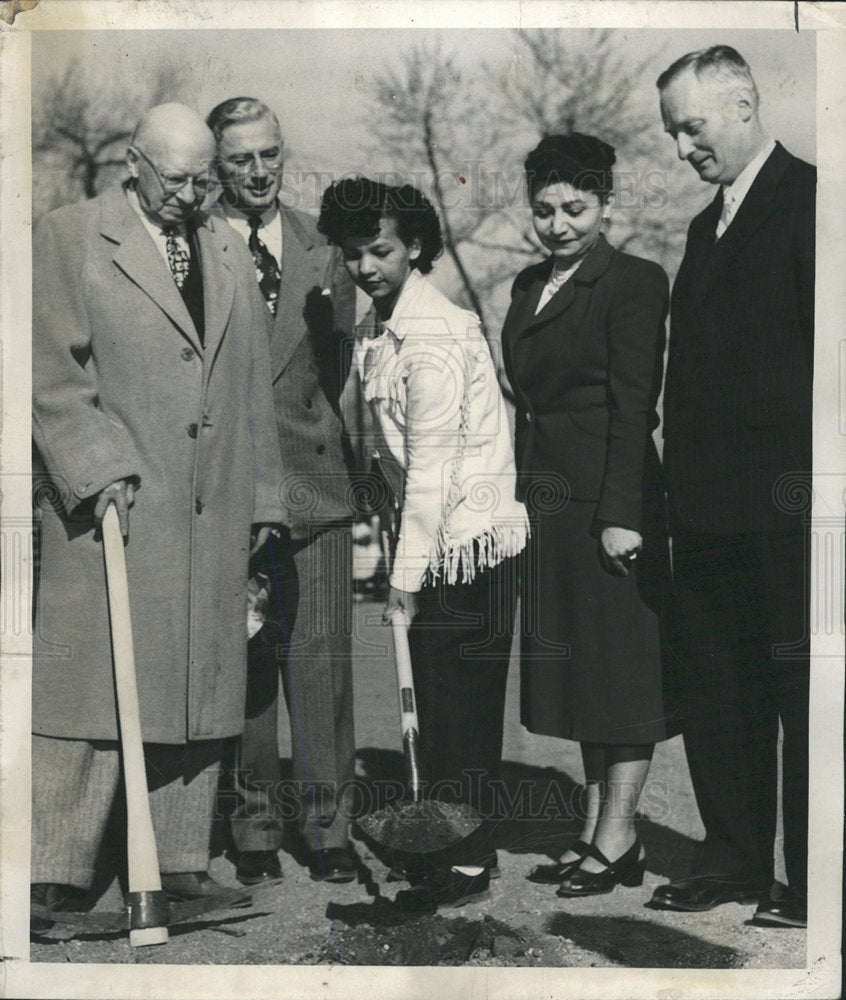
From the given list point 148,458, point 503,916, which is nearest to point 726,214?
point 148,458

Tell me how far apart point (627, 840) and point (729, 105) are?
2.29m

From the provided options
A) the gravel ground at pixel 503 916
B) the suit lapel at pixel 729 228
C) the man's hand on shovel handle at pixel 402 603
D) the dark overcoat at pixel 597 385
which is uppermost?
the suit lapel at pixel 729 228

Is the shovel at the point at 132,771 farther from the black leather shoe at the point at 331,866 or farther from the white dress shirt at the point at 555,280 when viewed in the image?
the white dress shirt at the point at 555,280

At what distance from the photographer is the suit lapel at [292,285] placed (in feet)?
15.2

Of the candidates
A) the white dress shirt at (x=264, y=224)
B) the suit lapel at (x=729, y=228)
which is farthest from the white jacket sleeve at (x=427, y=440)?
the suit lapel at (x=729, y=228)

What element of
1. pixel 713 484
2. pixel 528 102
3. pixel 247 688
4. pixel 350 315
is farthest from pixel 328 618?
pixel 528 102

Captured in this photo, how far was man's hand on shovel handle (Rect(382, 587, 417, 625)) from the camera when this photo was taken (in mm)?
4621

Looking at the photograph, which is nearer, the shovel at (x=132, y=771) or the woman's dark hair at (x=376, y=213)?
the shovel at (x=132, y=771)

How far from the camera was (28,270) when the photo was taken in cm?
461

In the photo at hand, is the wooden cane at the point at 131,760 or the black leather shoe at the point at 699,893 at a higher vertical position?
the wooden cane at the point at 131,760

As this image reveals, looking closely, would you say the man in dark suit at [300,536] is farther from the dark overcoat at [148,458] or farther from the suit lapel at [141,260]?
the suit lapel at [141,260]

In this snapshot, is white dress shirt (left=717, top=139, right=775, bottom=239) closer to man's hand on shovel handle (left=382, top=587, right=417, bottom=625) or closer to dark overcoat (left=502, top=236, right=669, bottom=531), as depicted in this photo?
dark overcoat (left=502, top=236, right=669, bottom=531)

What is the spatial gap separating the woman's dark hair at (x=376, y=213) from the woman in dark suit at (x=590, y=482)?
1.02ft

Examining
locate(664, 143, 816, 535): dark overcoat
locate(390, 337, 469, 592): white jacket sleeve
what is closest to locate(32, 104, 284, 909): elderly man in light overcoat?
locate(390, 337, 469, 592): white jacket sleeve
